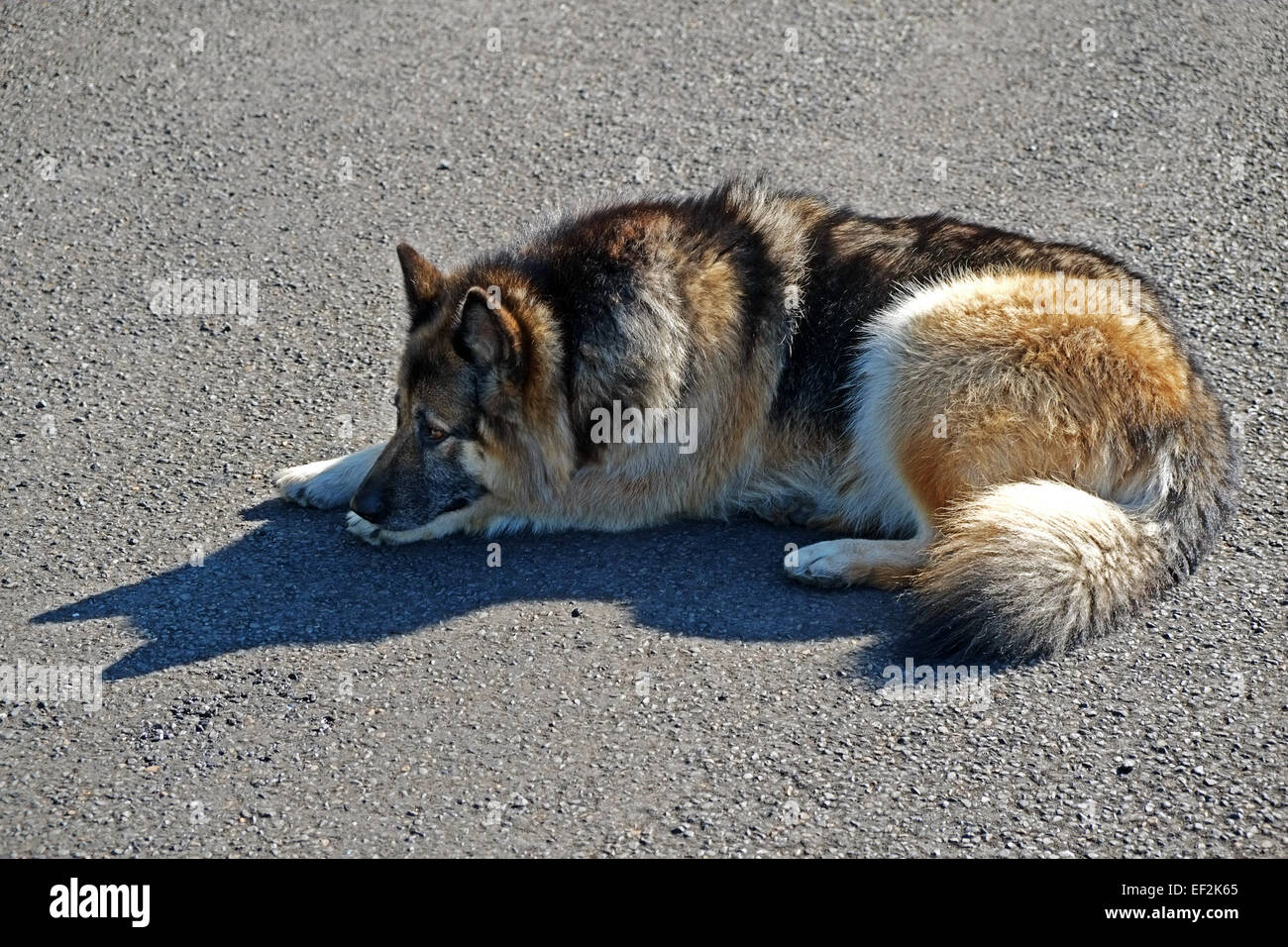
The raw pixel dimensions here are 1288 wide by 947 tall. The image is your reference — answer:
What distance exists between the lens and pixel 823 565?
5242 millimetres

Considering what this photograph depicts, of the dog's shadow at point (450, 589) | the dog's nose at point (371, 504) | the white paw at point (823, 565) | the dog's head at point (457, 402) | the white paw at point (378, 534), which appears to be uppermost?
the dog's head at point (457, 402)

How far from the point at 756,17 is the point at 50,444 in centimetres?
566

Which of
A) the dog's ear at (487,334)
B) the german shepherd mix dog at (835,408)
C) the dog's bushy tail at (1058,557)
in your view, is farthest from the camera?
the dog's ear at (487,334)

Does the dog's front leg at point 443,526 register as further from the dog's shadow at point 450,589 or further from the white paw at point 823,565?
the white paw at point 823,565

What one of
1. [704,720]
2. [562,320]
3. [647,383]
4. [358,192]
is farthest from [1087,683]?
[358,192]

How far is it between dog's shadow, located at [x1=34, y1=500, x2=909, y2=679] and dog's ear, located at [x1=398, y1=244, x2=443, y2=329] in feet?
3.29

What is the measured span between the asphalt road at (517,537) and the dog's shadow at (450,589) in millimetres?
20

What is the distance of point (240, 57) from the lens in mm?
8469

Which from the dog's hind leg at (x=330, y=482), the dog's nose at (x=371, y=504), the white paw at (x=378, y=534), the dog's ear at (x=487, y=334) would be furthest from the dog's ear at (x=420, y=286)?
the white paw at (x=378, y=534)

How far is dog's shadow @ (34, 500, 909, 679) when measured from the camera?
496 centimetres

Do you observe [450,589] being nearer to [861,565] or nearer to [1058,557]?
[861,565]

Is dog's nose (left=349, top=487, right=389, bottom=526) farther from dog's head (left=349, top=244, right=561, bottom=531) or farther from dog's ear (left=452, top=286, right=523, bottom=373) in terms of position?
dog's ear (left=452, top=286, right=523, bottom=373)

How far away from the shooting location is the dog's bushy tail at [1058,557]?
4711 millimetres

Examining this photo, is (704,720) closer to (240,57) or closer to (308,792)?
(308,792)
